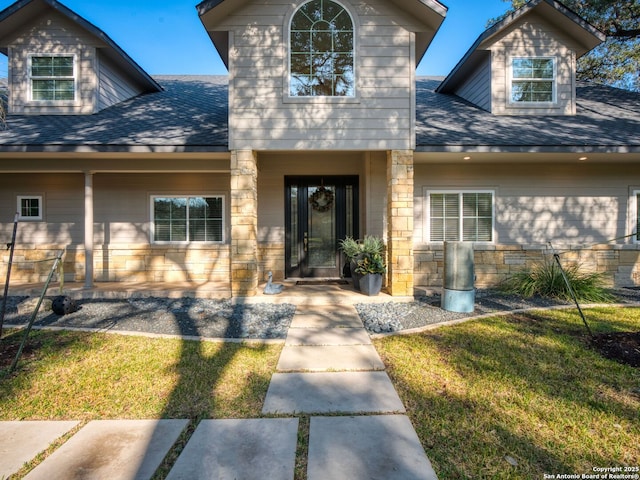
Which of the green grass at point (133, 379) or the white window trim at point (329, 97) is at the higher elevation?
the white window trim at point (329, 97)

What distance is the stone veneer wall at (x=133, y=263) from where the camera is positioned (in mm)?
7824

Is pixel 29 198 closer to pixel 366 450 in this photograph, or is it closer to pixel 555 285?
pixel 366 450

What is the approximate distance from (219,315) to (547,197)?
7440mm

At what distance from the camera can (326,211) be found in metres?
8.16

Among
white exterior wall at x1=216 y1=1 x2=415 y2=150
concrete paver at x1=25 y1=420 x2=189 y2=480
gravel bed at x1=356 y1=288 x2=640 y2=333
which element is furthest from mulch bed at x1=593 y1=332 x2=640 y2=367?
concrete paver at x1=25 y1=420 x2=189 y2=480

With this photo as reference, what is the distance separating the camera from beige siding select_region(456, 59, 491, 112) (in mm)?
8211

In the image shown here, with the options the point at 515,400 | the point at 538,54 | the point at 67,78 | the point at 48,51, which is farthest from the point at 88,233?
the point at 538,54

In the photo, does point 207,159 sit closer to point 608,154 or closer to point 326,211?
point 326,211

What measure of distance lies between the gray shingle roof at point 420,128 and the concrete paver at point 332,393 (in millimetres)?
4519

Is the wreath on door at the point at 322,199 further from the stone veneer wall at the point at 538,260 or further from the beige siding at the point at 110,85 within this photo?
the beige siding at the point at 110,85

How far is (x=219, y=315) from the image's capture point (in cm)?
536

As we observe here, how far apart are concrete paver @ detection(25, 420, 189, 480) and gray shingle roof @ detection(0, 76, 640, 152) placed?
4831mm

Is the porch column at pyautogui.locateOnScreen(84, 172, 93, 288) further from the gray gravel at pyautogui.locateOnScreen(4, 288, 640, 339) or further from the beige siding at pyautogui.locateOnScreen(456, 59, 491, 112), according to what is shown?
the beige siding at pyautogui.locateOnScreen(456, 59, 491, 112)

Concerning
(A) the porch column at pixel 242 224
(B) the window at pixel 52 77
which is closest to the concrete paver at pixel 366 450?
(A) the porch column at pixel 242 224
